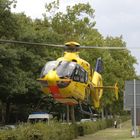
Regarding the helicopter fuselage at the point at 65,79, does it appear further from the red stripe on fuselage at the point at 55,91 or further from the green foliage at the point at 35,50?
the green foliage at the point at 35,50

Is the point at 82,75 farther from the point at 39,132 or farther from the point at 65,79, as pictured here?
the point at 39,132

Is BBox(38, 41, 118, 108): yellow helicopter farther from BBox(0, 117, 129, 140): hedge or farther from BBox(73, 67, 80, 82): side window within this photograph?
BBox(0, 117, 129, 140): hedge

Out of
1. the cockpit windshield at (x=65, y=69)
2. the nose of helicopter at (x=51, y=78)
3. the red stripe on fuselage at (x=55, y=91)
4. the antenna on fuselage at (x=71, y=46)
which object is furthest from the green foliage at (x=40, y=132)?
the antenna on fuselage at (x=71, y=46)

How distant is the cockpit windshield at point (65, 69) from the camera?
100 ft

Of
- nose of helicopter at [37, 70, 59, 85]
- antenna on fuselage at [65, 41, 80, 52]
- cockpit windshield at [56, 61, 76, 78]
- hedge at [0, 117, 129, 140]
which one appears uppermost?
antenna on fuselage at [65, 41, 80, 52]

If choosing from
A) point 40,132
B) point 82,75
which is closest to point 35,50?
point 82,75

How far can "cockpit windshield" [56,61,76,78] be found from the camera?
100 feet

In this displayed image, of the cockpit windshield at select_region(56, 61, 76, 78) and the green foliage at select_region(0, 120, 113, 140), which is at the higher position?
the cockpit windshield at select_region(56, 61, 76, 78)

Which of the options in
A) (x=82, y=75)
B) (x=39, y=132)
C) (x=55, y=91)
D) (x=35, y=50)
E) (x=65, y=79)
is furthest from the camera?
(x=35, y=50)

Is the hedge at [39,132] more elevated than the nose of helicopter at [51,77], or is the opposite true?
the nose of helicopter at [51,77]

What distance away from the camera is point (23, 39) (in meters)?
49.0

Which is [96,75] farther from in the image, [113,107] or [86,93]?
[113,107]

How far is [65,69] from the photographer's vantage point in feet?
101

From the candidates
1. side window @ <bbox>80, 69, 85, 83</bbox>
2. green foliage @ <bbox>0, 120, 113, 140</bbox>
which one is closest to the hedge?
green foliage @ <bbox>0, 120, 113, 140</bbox>
